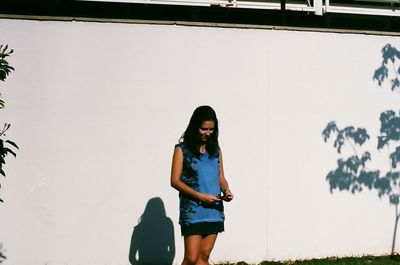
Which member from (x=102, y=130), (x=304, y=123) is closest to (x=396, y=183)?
(x=304, y=123)

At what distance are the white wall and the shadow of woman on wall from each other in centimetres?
8

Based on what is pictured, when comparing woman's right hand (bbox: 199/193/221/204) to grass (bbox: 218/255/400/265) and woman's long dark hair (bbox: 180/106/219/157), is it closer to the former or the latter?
woman's long dark hair (bbox: 180/106/219/157)

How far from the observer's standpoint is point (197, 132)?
4.86 m

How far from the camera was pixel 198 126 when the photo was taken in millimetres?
4812

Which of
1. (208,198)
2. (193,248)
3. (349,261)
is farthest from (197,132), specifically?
(349,261)

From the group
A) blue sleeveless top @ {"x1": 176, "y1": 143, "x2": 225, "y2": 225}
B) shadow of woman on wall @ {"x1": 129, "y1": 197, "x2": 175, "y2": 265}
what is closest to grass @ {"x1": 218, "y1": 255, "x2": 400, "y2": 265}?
shadow of woman on wall @ {"x1": 129, "y1": 197, "x2": 175, "y2": 265}

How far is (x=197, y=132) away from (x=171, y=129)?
1.61 meters

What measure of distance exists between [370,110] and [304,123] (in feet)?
2.84

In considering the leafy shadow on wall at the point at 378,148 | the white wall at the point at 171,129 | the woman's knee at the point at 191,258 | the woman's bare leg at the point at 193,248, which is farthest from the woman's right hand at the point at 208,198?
the leafy shadow on wall at the point at 378,148

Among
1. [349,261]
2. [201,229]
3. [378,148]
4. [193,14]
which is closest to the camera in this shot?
[201,229]

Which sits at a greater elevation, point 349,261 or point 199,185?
point 199,185

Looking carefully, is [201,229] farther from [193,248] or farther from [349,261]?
[349,261]

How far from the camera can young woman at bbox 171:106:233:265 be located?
4773 millimetres

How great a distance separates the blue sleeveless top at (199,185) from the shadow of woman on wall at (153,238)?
158 cm
